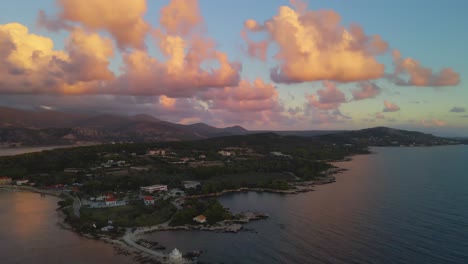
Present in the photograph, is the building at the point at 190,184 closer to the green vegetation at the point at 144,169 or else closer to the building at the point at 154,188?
the green vegetation at the point at 144,169

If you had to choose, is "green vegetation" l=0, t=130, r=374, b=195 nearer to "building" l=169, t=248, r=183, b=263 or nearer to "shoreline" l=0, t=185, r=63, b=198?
"shoreline" l=0, t=185, r=63, b=198

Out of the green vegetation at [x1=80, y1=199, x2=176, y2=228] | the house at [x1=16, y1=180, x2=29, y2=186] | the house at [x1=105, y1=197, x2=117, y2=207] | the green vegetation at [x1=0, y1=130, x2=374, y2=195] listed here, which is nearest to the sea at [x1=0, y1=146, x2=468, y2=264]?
the green vegetation at [x1=80, y1=199, x2=176, y2=228]

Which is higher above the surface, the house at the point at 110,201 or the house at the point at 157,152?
the house at the point at 157,152

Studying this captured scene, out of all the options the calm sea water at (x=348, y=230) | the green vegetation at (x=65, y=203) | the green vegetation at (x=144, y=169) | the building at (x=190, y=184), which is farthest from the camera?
the green vegetation at (x=144, y=169)

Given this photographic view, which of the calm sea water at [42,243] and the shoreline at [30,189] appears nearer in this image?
the calm sea water at [42,243]

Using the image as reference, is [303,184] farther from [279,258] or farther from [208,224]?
[279,258]

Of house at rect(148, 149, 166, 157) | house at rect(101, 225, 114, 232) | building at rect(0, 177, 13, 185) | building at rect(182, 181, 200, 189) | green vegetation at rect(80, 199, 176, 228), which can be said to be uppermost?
house at rect(148, 149, 166, 157)

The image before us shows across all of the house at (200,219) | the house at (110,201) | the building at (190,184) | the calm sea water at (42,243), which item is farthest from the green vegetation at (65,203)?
the house at (200,219)

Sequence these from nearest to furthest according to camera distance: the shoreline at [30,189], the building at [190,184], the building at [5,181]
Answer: the shoreline at [30,189] → the building at [190,184] → the building at [5,181]
